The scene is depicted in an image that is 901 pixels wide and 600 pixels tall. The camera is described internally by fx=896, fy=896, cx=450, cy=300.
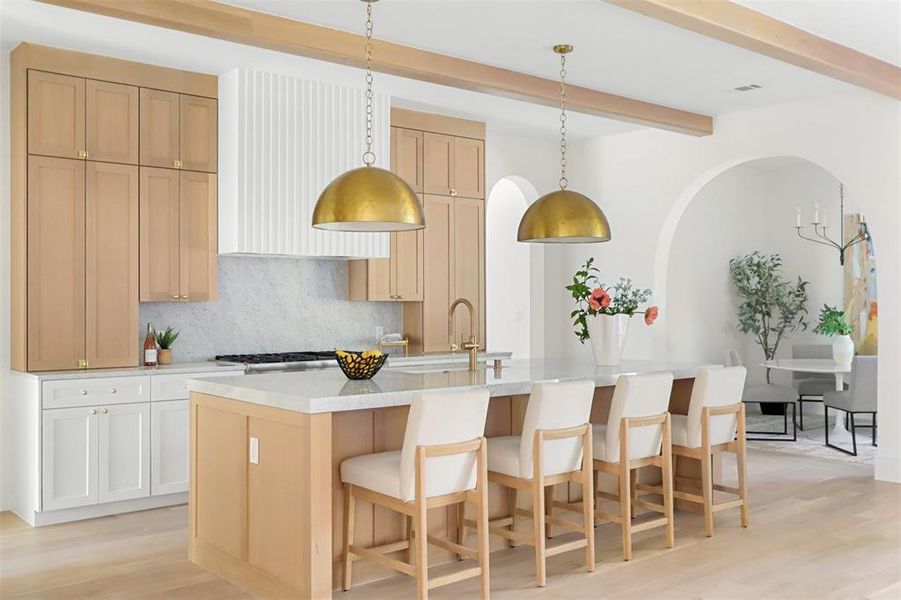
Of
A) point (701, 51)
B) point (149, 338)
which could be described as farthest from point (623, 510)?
point (149, 338)

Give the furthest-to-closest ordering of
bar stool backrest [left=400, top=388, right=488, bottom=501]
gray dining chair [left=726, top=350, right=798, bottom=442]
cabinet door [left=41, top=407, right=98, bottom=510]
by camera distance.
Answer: gray dining chair [left=726, top=350, right=798, bottom=442] → cabinet door [left=41, top=407, right=98, bottom=510] → bar stool backrest [left=400, top=388, right=488, bottom=501]

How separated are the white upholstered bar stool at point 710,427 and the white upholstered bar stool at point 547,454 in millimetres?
908

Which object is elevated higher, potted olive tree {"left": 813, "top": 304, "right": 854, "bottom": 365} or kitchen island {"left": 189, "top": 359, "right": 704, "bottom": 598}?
potted olive tree {"left": 813, "top": 304, "right": 854, "bottom": 365}

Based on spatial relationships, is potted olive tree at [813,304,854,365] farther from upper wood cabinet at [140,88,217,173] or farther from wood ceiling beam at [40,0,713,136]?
upper wood cabinet at [140,88,217,173]

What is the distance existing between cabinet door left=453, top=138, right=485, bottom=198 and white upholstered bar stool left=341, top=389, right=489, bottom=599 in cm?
408

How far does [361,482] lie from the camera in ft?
12.5

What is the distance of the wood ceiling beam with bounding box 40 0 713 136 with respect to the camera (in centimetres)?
438

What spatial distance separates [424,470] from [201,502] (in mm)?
1387

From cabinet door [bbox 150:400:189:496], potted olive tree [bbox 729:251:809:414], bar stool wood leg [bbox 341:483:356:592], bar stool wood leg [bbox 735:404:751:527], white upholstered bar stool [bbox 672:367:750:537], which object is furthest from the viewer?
potted olive tree [bbox 729:251:809:414]

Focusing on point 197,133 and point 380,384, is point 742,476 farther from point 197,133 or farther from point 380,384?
point 197,133

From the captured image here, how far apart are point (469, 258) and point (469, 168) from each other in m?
0.77

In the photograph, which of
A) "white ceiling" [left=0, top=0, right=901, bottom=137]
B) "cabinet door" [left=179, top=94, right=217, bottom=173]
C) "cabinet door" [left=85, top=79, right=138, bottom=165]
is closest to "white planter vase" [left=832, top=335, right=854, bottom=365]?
"white ceiling" [left=0, top=0, right=901, bottom=137]

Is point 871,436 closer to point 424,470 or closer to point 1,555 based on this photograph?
point 424,470

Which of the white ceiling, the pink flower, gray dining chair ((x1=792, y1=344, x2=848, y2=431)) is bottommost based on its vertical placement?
gray dining chair ((x1=792, y1=344, x2=848, y2=431))
